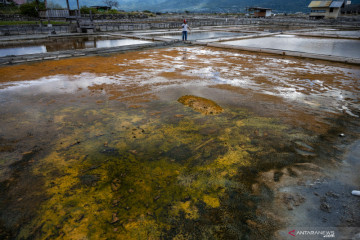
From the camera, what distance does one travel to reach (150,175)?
332 centimetres

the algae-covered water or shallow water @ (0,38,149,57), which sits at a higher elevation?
shallow water @ (0,38,149,57)

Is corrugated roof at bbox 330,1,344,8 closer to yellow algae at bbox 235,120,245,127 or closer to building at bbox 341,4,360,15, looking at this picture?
building at bbox 341,4,360,15

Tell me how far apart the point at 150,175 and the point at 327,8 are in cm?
6967

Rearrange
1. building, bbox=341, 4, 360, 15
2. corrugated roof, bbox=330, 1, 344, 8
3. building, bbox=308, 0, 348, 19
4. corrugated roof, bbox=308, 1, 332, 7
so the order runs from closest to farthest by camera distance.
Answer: corrugated roof, bbox=330, 1, 344, 8 → building, bbox=308, 0, 348, 19 → corrugated roof, bbox=308, 1, 332, 7 → building, bbox=341, 4, 360, 15

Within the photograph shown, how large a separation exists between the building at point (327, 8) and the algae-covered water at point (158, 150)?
60.1 metres

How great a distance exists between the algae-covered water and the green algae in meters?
0.02

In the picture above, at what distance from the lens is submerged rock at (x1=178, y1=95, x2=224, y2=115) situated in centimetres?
560

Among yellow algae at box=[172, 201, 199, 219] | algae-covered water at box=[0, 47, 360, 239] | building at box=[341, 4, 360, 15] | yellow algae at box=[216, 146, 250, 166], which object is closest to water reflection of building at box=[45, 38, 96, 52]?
algae-covered water at box=[0, 47, 360, 239]

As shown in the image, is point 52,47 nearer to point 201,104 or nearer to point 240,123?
point 201,104

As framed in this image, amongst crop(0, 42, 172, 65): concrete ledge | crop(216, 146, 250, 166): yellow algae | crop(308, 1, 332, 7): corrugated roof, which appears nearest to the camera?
crop(216, 146, 250, 166): yellow algae

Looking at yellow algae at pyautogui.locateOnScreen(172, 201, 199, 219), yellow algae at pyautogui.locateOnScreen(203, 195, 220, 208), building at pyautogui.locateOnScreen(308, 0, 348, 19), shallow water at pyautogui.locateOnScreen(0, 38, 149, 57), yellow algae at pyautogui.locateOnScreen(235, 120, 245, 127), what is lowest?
yellow algae at pyautogui.locateOnScreen(172, 201, 199, 219)

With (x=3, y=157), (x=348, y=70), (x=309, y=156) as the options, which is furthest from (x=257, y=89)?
(x=3, y=157)

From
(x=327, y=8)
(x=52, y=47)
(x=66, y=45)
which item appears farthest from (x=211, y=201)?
(x=327, y=8)

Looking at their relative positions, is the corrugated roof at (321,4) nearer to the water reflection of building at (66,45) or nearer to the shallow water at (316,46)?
the shallow water at (316,46)
